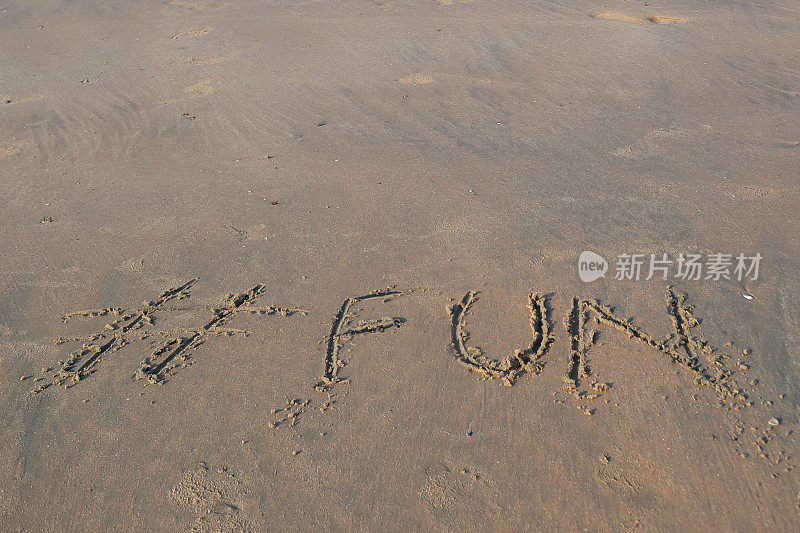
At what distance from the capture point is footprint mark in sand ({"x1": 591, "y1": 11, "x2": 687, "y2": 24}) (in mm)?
7332

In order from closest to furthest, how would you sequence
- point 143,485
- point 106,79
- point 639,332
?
point 143,485
point 639,332
point 106,79

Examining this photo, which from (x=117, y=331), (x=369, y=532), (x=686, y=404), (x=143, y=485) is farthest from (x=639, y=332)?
(x=117, y=331)

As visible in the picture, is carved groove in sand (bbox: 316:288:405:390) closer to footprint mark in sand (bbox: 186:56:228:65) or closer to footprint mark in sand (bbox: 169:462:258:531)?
footprint mark in sand (bbox: 169:462:258:531)

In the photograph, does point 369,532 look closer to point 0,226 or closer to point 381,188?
point 381,188

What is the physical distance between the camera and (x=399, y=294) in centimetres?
349

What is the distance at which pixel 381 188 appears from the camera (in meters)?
4.49

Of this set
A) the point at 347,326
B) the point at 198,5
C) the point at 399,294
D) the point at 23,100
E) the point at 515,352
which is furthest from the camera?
the point at 198,5

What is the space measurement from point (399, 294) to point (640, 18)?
5884mm

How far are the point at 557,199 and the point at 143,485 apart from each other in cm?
311

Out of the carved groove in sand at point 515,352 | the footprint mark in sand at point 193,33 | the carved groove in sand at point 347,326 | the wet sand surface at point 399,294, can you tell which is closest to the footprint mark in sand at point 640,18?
the wet sand surface at point 399,294

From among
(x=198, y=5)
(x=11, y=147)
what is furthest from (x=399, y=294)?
(x=198, y=5)

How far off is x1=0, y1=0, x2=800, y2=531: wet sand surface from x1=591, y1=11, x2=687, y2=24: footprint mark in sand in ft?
2.76

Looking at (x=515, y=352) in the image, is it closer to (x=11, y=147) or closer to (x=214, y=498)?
(x=214, y=498)

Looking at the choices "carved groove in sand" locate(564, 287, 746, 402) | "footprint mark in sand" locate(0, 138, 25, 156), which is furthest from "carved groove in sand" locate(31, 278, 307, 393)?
"footprint mark in sand" locate(0, 138, 25, 156)
